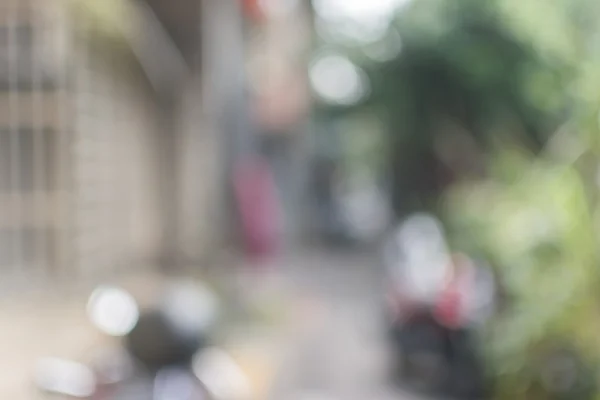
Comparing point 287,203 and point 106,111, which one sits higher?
point 287,203

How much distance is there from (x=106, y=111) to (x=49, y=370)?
1.10 metres

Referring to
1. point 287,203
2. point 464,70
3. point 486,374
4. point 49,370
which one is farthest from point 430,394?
point 287,203

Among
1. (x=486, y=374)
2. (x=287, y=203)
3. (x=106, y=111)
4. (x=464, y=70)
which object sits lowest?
(x=486, y=374)

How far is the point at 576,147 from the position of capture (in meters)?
0.71

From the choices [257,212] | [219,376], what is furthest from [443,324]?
[257,212]

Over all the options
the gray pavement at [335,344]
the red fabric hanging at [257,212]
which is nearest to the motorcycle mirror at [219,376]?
the gray pavement at [335,344]

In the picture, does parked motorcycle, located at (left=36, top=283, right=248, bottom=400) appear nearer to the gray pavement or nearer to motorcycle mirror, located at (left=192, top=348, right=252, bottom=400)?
motorcycle mirror, located at (left=192, top=348, right=252, bottom=400)

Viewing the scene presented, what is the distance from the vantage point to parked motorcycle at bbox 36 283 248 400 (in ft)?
1.91

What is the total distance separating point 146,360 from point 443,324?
419 mm

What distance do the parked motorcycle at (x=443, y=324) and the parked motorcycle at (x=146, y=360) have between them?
33 cm

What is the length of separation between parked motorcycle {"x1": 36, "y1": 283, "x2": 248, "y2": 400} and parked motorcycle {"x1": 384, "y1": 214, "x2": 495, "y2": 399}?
1.09ft

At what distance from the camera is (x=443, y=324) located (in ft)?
2.87

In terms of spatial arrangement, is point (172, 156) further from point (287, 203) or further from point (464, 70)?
point (287, 203)

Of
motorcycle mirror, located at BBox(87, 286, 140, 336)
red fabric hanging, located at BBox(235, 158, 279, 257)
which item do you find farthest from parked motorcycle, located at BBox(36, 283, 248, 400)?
red fabric hanging, located at BBox(235, 158, 279, 257)
